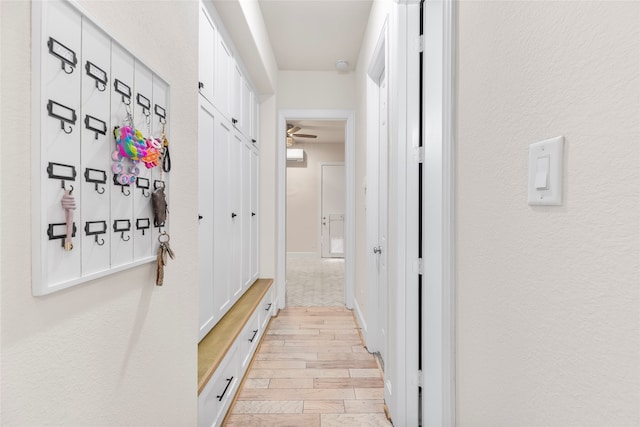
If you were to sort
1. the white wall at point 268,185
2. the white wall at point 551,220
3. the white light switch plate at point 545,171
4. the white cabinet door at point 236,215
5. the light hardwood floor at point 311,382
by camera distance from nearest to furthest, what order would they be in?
1. the white wall at point 551,220
2. the white light switch plate at point 545,171
3. the light hardwood floor at point 311,382
4. the white cabinet door at point 236,215
5. the white wall at point 268,185

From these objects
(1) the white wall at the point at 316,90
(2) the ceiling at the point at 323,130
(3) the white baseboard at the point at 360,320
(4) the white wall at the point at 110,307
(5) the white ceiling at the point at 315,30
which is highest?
(5) the white ceiling at the point at 315,30

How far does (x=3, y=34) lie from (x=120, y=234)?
1.48 feet

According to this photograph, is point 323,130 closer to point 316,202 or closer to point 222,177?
point 316,202

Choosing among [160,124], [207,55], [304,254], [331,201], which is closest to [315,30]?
[207,55]

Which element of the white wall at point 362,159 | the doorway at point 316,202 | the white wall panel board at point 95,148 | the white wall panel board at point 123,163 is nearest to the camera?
the white wall panel board at point 95,148

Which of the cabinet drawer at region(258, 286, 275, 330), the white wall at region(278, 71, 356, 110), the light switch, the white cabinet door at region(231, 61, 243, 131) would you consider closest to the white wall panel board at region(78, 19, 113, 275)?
the light switch

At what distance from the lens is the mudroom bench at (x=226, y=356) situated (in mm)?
1553

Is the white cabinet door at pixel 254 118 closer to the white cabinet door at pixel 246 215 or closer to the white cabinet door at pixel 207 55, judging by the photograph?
the white cabinet door at pixel 246 215

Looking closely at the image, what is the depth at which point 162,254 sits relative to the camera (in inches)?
41.4

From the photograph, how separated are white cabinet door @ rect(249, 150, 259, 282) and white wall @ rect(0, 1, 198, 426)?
71.6 inches

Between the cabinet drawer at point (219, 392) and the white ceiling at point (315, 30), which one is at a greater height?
the white ceiling at point (315, 30)

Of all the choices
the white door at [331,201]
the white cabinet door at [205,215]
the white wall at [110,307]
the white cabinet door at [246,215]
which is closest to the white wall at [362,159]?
the white cabinet door at [246,215]

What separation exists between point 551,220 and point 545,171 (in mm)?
88

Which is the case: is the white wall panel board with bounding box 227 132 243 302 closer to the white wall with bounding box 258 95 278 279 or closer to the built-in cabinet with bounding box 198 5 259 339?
the built-in cabinet with bounding box 198 5 259 339
